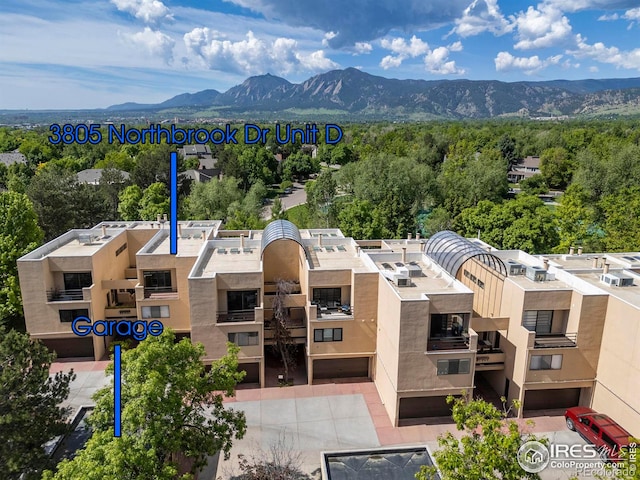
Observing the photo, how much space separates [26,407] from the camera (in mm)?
17078

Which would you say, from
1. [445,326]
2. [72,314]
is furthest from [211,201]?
[445,326]

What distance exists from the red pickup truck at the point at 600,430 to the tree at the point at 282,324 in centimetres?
1616

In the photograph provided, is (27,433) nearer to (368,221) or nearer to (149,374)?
(149,374)

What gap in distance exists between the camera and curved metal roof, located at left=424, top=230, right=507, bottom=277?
26375 millimetres

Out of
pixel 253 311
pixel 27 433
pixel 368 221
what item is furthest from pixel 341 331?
pixel 368 221

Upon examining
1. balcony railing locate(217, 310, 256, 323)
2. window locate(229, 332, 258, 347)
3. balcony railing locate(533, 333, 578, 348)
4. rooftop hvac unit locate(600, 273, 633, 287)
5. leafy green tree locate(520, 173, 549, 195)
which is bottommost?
window locate(229, 332, 258, 347)

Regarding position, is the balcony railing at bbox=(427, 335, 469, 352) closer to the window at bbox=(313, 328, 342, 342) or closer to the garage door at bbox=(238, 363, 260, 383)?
the window at bbox=(313, 328, 342, 342)

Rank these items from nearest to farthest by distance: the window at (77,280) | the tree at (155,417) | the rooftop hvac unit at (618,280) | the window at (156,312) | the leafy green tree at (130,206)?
the tree at (155,417) → the rooftop hvac unit at (618,280) → the window at (156,312) → the window at (77,280) → the leafy green tree at (130,206)

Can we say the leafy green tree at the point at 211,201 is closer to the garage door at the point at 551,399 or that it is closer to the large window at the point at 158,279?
the large window at the point at 158,279

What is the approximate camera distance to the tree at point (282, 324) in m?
27.4

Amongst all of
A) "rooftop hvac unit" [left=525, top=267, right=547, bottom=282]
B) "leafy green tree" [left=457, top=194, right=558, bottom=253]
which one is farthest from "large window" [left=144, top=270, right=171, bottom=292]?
"leafy green tree" [left=457, top=194, right=558, bottom=253]

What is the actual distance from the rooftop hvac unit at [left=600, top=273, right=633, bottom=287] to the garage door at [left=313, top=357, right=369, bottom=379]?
14778mm

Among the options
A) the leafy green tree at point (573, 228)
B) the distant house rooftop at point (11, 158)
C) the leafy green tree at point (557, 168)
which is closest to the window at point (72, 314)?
the leafy green tree at point (573, 228)

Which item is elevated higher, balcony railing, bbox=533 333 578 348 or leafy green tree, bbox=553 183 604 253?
Answer: leafy green tree, bbox=553 183 604 253
